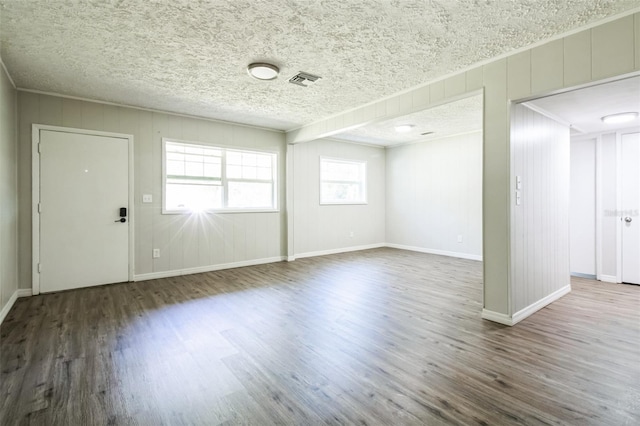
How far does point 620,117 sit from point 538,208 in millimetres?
1787

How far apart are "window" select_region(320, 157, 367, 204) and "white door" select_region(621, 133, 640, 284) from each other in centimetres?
466

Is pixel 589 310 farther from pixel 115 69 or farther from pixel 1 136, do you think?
pixel 1 136

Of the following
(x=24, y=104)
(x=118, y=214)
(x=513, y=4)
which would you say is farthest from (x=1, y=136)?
(x=513, y=4)

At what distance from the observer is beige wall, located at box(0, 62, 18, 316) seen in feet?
10.3

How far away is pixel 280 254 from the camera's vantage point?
6211 millimetres

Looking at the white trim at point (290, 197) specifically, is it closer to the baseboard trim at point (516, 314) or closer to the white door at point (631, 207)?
the baseboard trim at point (516, 314)

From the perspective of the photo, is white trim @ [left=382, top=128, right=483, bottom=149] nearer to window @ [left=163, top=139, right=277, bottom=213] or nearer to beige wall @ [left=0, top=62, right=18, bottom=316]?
window @ [left=163, top=139, right=277, bottom=213]

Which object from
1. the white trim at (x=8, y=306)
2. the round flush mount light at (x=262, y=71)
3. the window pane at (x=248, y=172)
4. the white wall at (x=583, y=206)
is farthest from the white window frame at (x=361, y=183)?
the white trim at (x=8, y=306)

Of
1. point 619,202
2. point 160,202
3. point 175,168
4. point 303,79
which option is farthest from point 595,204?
point 160,202

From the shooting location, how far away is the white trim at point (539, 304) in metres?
2.99

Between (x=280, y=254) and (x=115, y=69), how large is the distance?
404 centimetres

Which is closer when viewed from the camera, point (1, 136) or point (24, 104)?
point (1, 136)

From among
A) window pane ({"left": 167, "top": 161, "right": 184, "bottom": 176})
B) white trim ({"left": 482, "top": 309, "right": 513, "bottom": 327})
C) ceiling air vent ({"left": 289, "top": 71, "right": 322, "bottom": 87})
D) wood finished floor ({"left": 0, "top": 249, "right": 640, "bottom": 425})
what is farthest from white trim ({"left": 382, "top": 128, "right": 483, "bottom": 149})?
window pane ({"left": 167, "top": 161, "right": 184, "bottom": 176})

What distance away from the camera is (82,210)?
4199 millimetres
